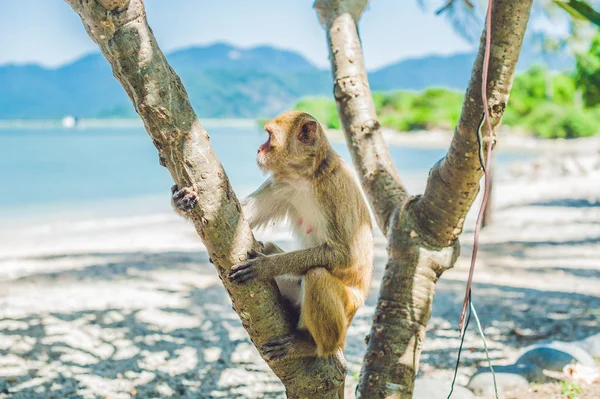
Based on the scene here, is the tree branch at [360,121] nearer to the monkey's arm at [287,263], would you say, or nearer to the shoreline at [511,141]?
the monkey's arm at [287,263]

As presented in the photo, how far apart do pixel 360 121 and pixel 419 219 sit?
0.84 metres

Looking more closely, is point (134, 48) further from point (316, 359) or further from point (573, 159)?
point (573, 159)

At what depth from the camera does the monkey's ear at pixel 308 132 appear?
354 cm

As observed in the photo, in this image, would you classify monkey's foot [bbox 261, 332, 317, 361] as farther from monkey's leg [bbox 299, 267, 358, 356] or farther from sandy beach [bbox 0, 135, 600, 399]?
sandy beach [bbox 0, 135, 600, 399]

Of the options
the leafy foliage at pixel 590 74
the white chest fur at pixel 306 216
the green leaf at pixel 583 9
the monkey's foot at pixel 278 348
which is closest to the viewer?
the monkey's foot at pixel 278 348

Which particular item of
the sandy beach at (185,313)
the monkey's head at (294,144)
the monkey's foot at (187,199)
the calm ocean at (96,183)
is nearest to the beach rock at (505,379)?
the sandy beach at (185,313)

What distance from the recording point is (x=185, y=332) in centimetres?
629

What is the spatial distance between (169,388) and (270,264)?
8.24ft

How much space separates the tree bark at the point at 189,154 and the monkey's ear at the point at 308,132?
3.42 feet

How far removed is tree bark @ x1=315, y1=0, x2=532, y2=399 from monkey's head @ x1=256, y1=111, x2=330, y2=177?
0.44 meters

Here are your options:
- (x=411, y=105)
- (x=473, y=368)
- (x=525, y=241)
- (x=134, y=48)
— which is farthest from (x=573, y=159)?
(x=411, y=105)

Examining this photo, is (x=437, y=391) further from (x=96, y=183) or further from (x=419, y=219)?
(x=96, y=183)

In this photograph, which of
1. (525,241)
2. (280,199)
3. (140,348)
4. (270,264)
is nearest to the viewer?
(270,264)

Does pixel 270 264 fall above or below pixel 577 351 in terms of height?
below
